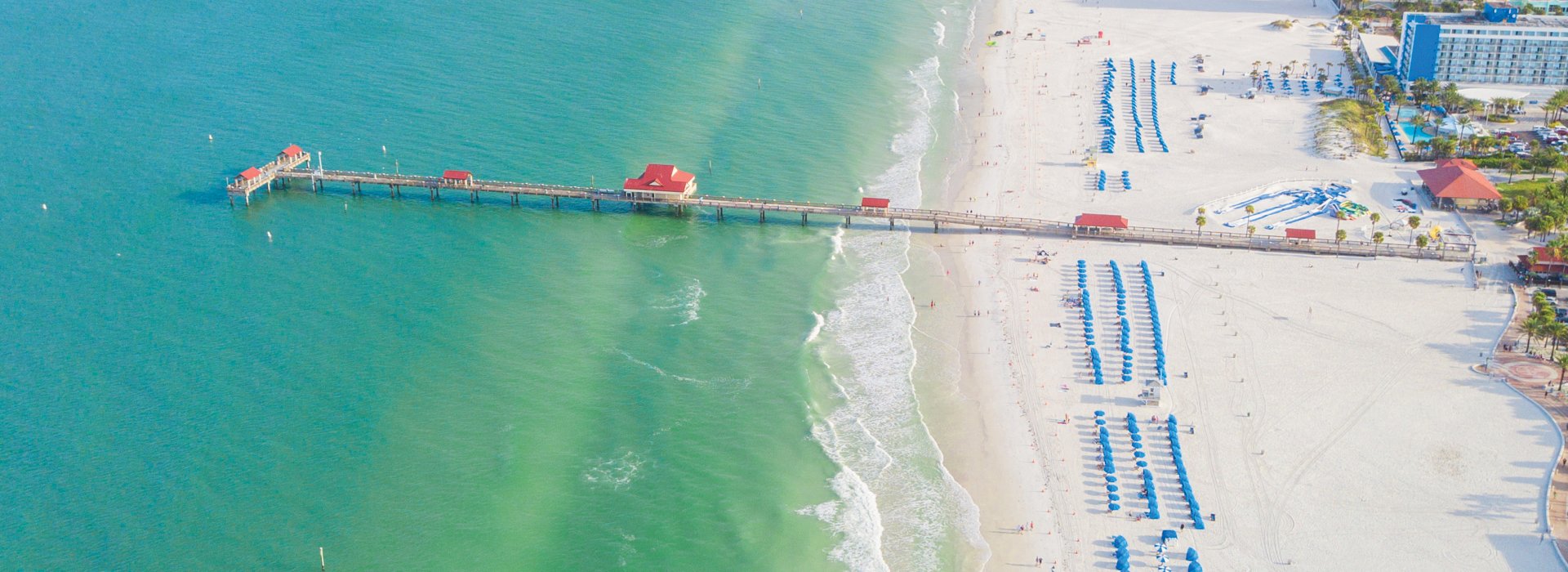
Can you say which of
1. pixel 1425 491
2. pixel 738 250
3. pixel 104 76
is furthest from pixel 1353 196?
pixel 104 76

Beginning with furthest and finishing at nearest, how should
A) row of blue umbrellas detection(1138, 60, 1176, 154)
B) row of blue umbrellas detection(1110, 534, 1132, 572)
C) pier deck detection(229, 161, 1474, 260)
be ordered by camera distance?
row of blue umbrellas detection(1138, 60, 1176, 154) → pier deck detection(229, 161, 1474, 260) → row of blue umbrellas detection(1110, 534, 1132, 572)

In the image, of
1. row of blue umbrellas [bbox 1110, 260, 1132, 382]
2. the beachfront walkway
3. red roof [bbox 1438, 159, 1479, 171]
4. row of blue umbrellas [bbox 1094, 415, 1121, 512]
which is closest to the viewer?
the beachfront walkway

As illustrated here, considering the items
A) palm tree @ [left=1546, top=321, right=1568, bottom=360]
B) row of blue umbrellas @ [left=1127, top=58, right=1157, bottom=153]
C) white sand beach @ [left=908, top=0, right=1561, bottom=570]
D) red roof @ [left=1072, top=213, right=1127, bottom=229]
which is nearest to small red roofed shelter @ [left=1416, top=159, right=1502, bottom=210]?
white sand beach @ [left=908, top=0, right=1561, bottom=570]

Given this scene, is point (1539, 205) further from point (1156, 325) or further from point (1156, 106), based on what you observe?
point (1156, 106)

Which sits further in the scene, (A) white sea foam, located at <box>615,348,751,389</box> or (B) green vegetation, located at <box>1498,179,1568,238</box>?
(B) green vegetation, located at <box>1498,179,1568,238</box>

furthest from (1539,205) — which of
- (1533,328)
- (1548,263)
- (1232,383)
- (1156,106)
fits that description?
(1232,383)

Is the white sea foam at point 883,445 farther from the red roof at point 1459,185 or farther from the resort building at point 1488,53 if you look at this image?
the resort building at point 1488,53

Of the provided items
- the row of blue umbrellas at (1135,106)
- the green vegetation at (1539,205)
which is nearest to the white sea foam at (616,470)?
the row of blue umbrellas at (1135,106)

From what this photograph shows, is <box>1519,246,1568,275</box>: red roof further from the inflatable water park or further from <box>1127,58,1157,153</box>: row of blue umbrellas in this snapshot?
<box>1127,58,1157,153</box>: row of blue umbrellas
